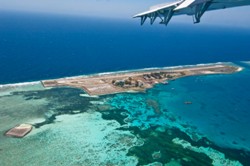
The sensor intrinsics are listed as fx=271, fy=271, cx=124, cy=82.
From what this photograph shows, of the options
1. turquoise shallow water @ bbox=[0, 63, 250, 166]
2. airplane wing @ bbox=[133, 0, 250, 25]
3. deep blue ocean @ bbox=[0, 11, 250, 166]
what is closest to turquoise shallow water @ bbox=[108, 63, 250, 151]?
deep blue ocean @ bbox=[0, 11, 250, 166]

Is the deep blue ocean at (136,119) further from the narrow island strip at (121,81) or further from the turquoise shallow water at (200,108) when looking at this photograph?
the narrow island strip at (121,81)

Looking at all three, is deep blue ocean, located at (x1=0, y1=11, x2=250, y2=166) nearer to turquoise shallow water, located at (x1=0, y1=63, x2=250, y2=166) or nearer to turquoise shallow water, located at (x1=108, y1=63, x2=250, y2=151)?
turquoise shallow water, located at (x1=108, y1=63, x2=250, y2=151)

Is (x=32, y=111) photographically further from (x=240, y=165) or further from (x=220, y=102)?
(x=220, y=102)

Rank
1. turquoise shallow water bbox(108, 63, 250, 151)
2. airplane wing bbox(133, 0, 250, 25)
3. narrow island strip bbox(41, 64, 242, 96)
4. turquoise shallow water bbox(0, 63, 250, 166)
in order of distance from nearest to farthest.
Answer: airplane wing bbox(133, 0, 250, 25)
turquoise shallow water bbox(0, 63, 250, 166)
turquoise shallow water bbox(108, 63, 250, 151)
narrow island strip bbox(41, 64, 242, 96)

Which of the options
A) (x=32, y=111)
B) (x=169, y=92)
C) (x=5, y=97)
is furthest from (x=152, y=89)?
(x=5, y=97)

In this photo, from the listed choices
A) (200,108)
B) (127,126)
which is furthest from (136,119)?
(200,108)

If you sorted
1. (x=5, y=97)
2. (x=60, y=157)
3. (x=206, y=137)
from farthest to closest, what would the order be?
(x=5, y=97) → (x=206, y=137) → (x=60, y=157)

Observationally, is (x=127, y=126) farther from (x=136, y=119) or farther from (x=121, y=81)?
(x=121, y=81)
